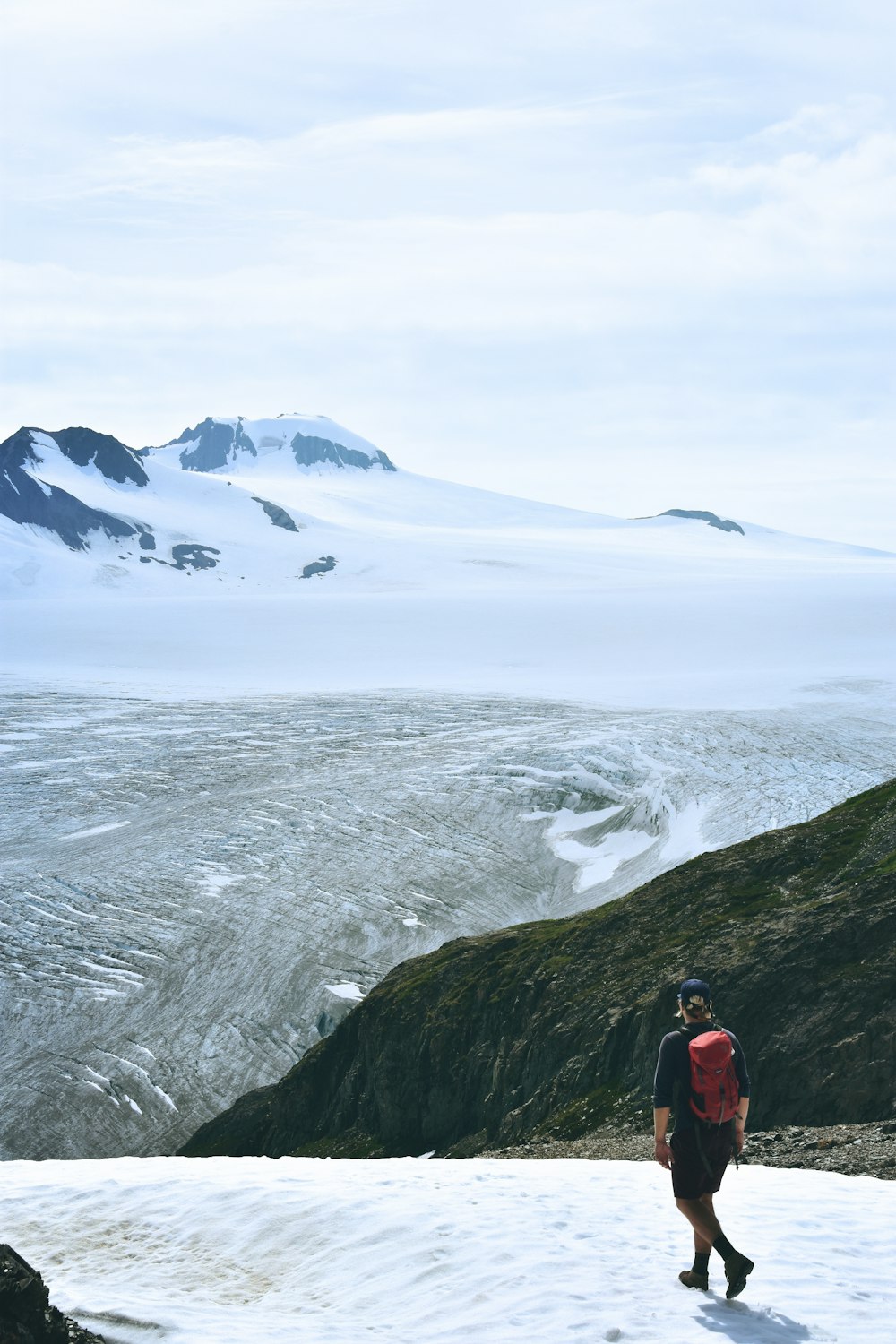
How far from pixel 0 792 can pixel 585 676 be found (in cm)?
4011

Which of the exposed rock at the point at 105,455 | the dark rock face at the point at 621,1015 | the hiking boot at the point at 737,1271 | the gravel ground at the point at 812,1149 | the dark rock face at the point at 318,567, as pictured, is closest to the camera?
the hiking boot at the point at 737,1271

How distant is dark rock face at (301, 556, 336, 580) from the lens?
139750 mm

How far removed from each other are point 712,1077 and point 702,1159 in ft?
1.52

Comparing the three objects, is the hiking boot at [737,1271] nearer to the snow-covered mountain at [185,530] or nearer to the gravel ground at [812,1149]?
the gravel ground at [812,1149]

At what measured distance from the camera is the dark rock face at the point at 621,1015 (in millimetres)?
14289

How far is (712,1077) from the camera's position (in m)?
6.42

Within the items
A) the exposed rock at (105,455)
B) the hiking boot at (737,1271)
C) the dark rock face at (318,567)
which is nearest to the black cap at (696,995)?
the hiking boot at (737,1271)

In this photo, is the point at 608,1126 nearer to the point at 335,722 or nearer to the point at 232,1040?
the point at 232,1040

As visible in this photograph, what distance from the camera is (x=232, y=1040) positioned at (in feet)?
80.7

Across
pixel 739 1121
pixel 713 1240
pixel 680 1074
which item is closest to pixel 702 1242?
pixel 713 1240

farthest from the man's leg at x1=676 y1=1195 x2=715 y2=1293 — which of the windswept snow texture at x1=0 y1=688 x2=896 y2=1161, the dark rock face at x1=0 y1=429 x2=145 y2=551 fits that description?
the dark rock face at x1=0 y1=429 x2=145 y2=551

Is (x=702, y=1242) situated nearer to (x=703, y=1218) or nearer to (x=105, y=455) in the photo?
(x=703, y=1218)

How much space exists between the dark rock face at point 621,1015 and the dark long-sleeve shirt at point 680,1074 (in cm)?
681

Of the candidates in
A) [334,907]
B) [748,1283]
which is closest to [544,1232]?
[748,1283]
